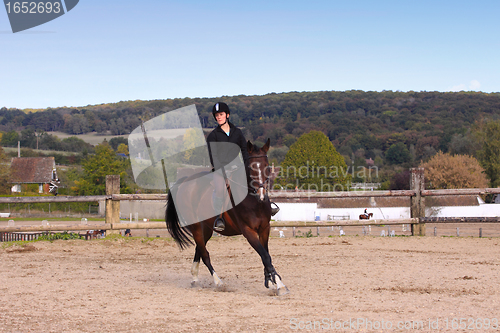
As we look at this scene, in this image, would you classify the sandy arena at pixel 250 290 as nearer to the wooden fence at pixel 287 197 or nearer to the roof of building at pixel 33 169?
the wooden fence at pixel 287 197

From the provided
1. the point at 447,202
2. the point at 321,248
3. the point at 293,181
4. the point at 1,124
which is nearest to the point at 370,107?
the point at 293,181

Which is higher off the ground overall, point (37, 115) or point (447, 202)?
point (37, 115)

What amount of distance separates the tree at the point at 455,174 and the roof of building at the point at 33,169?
5664 centimetres

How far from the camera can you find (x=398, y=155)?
9775cm

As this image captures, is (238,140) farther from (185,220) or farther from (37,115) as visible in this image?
(37,115)

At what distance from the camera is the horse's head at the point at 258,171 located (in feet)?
16.0

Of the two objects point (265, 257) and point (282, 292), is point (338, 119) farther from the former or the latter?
point (282, 292)

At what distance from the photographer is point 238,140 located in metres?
5.58

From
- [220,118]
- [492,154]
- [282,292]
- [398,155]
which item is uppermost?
[398,155]

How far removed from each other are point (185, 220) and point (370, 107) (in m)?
154

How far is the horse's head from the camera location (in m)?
4.89

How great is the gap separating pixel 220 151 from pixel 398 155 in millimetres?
99348

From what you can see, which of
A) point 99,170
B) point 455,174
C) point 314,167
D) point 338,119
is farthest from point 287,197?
point 338,119

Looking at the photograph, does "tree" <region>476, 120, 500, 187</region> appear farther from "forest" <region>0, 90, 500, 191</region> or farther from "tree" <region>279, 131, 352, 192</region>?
"forest" <region>0, 90, 500, 191</region>
